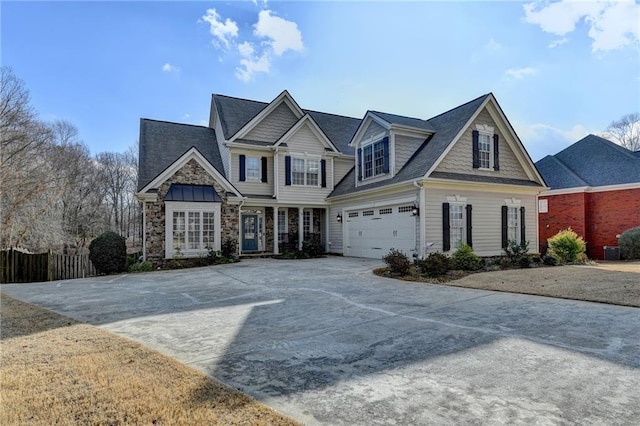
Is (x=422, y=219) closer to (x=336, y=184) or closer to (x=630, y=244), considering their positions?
(x=336, y=184)

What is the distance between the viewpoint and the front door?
1967cm

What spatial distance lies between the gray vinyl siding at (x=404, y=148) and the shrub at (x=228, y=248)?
826cm

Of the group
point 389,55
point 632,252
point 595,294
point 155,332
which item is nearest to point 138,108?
point 389,55

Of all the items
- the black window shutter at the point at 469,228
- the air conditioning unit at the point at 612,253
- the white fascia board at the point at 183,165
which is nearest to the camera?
the black window shutter at the point at 469,228

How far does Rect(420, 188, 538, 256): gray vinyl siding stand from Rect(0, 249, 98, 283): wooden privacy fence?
1348 centimetres

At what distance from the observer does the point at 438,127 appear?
17.3m

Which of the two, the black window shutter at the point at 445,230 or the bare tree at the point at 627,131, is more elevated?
the bare tree at the point at 627,131

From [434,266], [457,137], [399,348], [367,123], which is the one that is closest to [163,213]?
[367,123]

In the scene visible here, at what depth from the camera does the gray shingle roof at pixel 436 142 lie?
14.8 meters

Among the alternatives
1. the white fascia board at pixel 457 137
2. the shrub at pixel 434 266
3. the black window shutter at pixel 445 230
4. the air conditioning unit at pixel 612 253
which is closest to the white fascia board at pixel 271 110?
the white fascia board at pixel 457 137

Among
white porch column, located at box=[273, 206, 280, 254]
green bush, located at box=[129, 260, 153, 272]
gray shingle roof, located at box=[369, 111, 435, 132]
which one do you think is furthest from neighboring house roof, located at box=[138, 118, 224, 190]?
gray shingle roof, located at box=[369, 111, 435, 132]

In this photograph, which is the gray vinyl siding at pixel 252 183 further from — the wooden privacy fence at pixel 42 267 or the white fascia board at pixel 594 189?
the white fascia board at pixel 594 189

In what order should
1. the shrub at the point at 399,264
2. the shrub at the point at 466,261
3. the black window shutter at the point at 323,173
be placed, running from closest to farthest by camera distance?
the shrub at the point at 399,264
the shrub at the point at 466,261
the black window shutter at the point at 323,173

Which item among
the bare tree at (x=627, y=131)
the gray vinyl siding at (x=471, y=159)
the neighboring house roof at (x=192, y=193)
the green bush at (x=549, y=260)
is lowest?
the green bush at (x=549, y=260)
